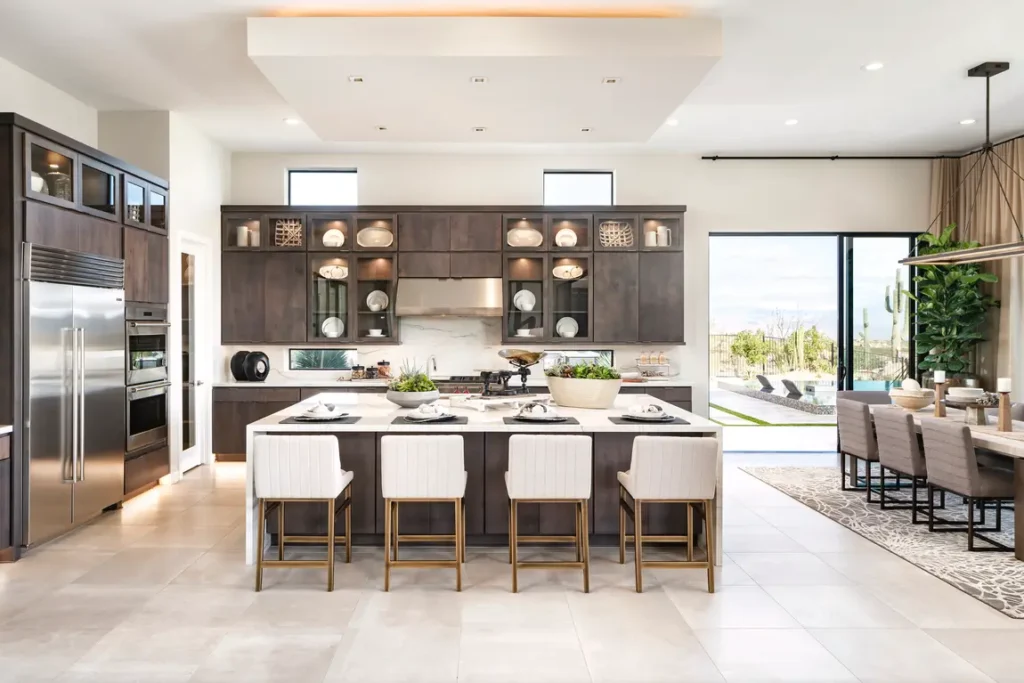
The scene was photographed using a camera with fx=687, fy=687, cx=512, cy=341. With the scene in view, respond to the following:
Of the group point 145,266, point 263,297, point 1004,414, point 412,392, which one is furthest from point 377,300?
point 1004,414

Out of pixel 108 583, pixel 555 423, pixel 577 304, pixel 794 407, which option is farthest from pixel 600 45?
pixel 794 407

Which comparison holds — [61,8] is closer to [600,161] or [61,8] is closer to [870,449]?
[600,161]

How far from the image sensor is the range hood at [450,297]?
7.09m

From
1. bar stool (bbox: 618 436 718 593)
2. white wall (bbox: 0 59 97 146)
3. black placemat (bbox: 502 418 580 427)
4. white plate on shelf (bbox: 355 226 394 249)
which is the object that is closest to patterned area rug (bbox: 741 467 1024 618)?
bar stool (bbox: 618 436 718 593)

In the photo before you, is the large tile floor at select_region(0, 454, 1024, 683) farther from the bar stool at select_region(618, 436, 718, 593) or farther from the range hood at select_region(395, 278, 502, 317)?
the range hood at select_region(395, 278, 502, 317)

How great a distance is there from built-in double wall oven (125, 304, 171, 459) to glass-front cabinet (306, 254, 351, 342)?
163cm

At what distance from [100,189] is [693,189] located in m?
5.64

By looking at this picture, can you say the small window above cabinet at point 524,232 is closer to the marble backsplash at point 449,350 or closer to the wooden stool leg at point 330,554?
the marble backsplash at point 449,350

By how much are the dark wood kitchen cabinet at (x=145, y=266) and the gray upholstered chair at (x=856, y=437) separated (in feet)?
19.1

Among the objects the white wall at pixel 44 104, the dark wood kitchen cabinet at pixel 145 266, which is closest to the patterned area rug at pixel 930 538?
the dark wood kitchen cabinet at pixel 145 266

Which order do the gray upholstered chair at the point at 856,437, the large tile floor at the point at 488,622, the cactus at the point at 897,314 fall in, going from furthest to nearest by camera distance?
the cactus at the point at 897,314
the gray upholstered chair at the point at 856,437
the large tile floor at the point at 488,622

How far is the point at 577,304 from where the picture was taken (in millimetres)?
7227

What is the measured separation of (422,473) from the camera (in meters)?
3.59

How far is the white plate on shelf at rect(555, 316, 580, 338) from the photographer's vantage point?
Answer: 723cm
